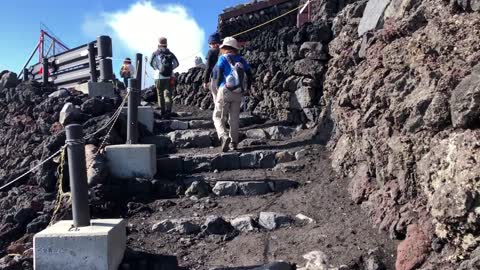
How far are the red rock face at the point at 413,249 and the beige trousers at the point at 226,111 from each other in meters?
3.97

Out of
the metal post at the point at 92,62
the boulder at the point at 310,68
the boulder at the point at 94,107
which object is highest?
the metal post at the point at 92,62

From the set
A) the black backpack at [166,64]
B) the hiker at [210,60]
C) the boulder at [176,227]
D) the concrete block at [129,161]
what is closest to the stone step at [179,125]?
the hiker at [210,60]

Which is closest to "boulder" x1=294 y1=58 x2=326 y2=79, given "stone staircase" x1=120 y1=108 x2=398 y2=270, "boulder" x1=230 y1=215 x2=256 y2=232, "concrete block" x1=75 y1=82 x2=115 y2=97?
"stone staircase" x1=120 y1=108 x2=398 y2=270

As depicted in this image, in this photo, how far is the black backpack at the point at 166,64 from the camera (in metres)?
10.1

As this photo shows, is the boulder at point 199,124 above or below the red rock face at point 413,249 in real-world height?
above

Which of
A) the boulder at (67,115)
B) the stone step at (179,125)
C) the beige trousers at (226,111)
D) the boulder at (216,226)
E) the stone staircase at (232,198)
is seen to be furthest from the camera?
the stone step at (179,125)

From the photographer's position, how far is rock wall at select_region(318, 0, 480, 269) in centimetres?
378

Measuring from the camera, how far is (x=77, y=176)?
4.63 m

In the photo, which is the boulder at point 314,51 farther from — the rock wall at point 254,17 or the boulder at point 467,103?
the rock wall at point 254,17

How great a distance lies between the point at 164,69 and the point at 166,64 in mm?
114

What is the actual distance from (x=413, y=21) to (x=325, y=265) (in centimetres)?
282

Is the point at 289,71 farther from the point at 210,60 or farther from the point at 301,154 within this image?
the point at 301,154

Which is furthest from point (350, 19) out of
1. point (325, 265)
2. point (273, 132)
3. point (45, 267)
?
point (45, 267)

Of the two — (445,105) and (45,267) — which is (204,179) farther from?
(445,105)
